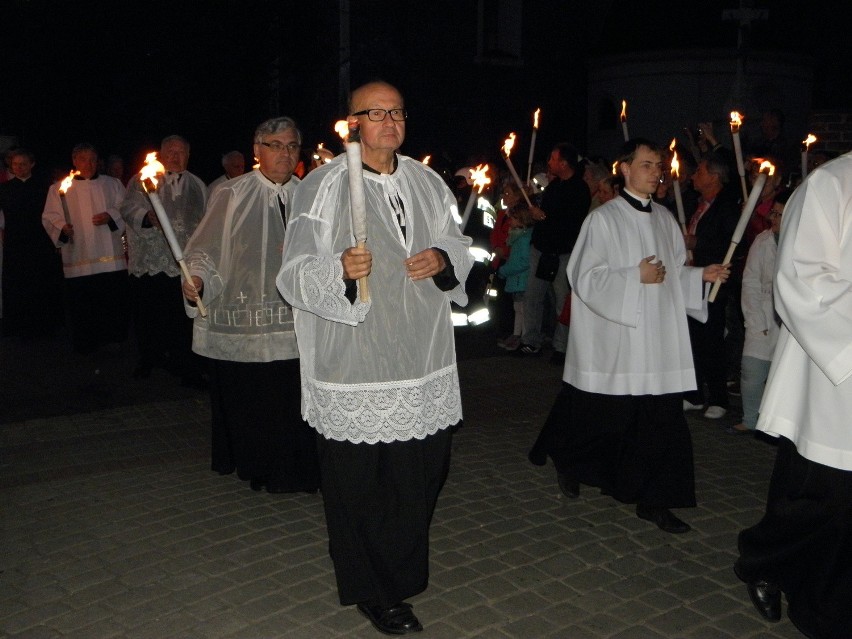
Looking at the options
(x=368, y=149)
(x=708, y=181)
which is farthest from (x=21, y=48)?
(x=368, y=149)

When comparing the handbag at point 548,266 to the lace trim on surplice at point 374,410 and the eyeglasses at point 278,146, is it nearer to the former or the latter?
the eyeglasses at point 278,146

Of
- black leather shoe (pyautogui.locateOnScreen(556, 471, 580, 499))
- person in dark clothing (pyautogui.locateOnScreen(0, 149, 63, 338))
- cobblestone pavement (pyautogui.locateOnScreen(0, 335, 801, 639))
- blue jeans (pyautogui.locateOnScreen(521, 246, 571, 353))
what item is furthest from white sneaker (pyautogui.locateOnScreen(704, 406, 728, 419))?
person in dark clothing (pyautogui.locateOnScreen(0, 149, 63, 338))

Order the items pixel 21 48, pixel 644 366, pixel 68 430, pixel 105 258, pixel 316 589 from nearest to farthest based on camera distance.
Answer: pixel 316 589
pixel 644 366
pixel 68 430
pixel 105 258
pixel 21 48

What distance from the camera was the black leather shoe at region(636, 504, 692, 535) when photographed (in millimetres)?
5348

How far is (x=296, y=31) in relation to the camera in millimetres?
18547

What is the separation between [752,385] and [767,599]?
10.6 ft

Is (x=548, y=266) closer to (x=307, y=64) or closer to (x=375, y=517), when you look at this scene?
(x=375, y=517)

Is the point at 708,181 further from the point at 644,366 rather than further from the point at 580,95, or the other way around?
the point at 580,95

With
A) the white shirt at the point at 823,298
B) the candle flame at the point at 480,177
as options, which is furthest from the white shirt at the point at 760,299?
the candle flame at the point at 480,177

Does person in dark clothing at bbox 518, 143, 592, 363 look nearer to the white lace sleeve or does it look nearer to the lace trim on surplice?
the lace trim on surplice

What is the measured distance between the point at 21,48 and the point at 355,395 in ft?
52.9

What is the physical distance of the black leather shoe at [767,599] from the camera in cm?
431

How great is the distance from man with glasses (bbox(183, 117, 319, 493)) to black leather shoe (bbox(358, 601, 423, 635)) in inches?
67.5

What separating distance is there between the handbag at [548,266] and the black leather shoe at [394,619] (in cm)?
598
